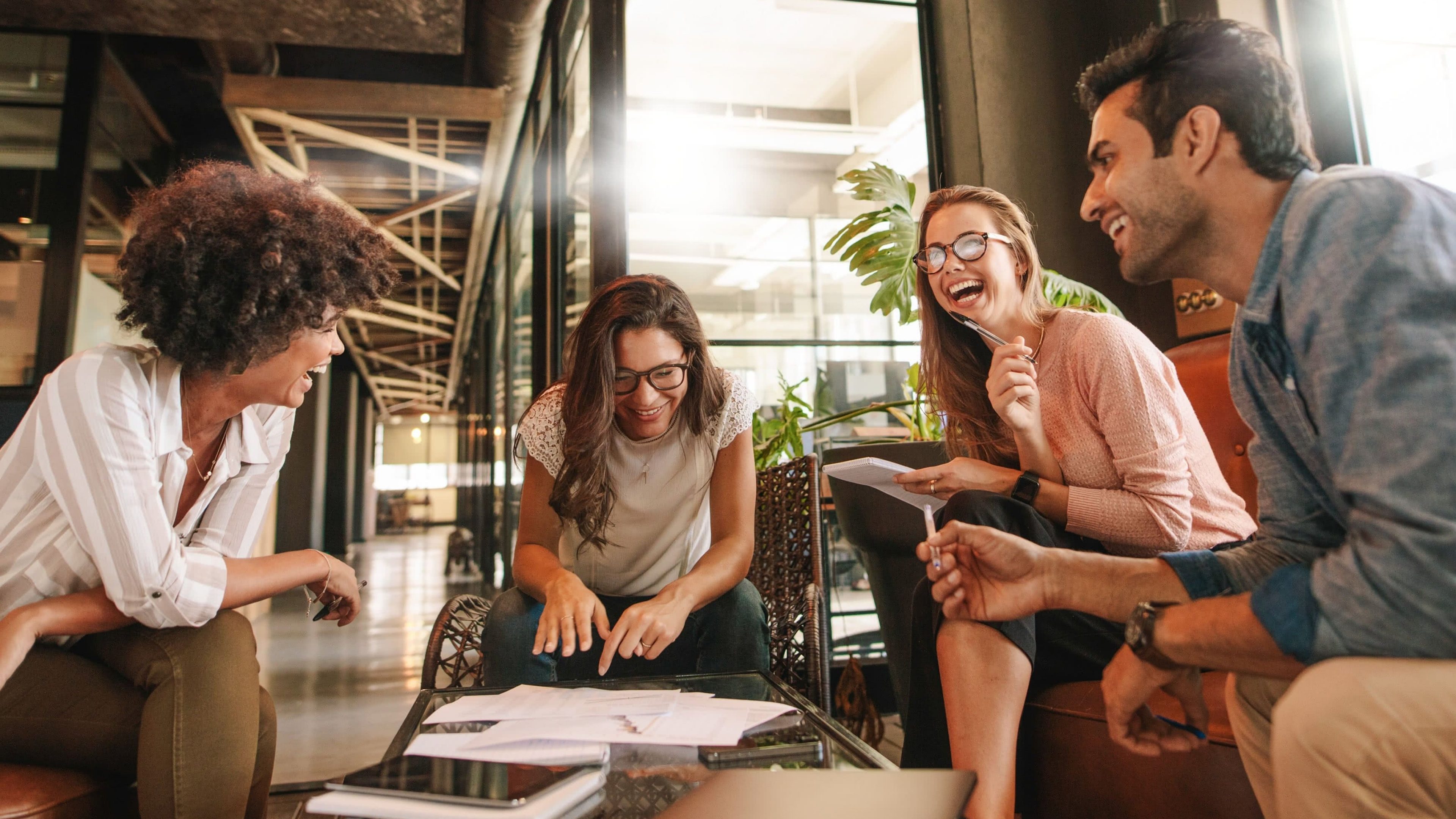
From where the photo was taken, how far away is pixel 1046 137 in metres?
2.82

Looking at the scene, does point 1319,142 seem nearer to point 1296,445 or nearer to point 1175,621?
point 1296,445

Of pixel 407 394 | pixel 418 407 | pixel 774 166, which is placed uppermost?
pixel 418 407

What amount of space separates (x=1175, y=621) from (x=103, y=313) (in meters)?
5.51

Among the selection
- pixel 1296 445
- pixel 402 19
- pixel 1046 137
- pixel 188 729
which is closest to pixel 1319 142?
pixel 1046 137

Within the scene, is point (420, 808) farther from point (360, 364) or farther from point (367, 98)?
point (360, 364)

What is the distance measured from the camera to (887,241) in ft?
8.87

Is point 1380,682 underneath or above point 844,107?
underneath

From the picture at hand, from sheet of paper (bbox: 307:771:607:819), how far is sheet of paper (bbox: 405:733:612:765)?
107mm

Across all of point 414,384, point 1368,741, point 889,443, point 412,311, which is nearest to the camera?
point 1368,741

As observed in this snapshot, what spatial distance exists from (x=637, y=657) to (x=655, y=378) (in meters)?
0.58

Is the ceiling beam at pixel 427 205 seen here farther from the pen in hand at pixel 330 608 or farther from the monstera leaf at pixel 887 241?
the pen in hand at pixel 330 608

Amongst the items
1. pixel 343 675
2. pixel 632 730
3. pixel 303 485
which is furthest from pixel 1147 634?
pixel 303 485

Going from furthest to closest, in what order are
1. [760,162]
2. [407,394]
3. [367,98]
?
[407,394] → [367,98] → [760,162]

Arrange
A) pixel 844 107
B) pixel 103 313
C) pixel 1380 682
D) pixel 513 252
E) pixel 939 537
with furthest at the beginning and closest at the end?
pixel 513 252 < pixel 103 313 < pixel 844 107 < pixel 939 537 < pixel 1380 682
